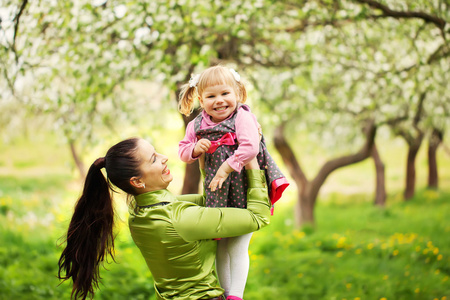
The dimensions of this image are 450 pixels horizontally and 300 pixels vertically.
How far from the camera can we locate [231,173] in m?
1.98

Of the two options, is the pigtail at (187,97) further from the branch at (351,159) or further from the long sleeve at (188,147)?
the branch at (351,159)

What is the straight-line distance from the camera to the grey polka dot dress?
194 centimetres

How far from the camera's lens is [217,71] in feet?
6.52

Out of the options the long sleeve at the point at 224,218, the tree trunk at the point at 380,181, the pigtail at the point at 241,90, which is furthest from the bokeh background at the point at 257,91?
the tree trunk at the point at 380,181

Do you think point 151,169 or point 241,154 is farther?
point 151,169

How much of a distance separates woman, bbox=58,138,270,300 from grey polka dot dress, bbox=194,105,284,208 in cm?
7

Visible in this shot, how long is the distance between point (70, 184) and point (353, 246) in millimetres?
8066

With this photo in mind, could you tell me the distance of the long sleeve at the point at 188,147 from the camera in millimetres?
1969

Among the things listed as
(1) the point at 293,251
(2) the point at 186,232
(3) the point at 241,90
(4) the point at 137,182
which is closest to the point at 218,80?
(3) the point at 241,90

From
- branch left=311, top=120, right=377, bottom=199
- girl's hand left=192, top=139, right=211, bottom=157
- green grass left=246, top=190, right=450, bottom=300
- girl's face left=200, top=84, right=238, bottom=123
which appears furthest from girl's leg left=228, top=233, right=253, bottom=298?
branch left=311, top=120, right=377, bottom=199

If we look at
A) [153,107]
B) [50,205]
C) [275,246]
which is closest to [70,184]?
[50,205]

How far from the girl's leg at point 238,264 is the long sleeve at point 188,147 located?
43 cm

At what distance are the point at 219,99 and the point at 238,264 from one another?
770 millimetres

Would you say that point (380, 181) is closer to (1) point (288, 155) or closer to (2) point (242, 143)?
(1) point (288, 155)
